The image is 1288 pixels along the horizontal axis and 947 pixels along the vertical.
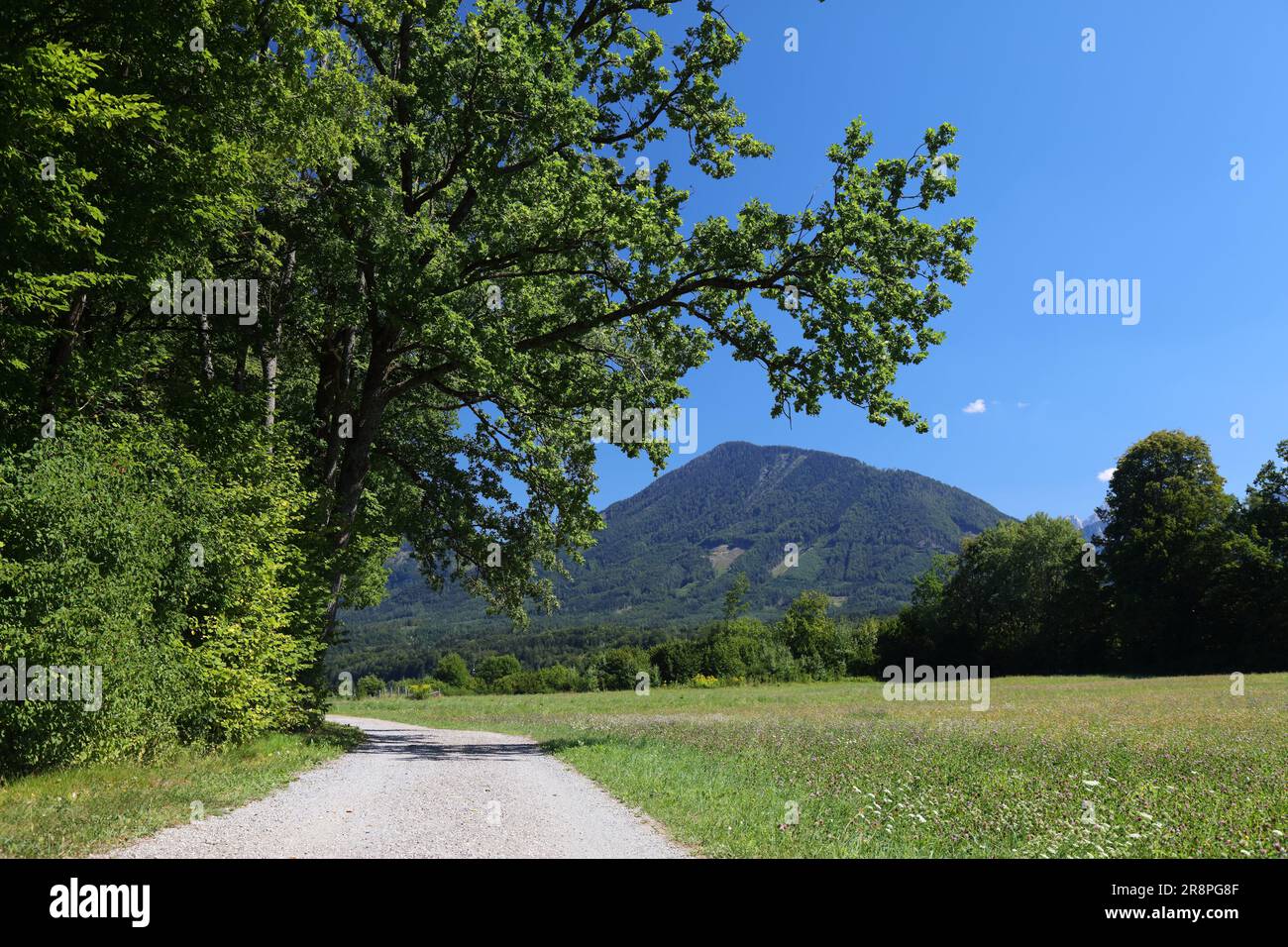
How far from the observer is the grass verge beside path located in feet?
21.5

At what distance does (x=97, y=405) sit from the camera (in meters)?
13.3

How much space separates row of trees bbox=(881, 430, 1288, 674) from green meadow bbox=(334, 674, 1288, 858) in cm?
4360

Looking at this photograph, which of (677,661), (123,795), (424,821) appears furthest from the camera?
(677,661)

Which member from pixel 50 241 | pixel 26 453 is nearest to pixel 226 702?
pixel 26 453

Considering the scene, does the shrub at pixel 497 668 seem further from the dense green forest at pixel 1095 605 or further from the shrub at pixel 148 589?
the shrub at pixel 148 589

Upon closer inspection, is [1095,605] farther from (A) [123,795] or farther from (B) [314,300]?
(A) [123,795]

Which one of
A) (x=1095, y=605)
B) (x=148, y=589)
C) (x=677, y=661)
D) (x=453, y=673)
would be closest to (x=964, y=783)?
(x=148, y=589)

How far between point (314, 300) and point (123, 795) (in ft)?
42.0

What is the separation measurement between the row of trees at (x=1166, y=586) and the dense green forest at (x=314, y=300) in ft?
180

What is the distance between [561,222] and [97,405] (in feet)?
32.5

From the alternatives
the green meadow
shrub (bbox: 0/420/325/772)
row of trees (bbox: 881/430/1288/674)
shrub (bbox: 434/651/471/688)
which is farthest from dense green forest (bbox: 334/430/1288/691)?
shrub (bbox: 0/420/325/772)

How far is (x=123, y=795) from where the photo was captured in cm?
849

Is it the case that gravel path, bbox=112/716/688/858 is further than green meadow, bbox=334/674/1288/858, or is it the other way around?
green meadow, bbox=334/674/1288/858

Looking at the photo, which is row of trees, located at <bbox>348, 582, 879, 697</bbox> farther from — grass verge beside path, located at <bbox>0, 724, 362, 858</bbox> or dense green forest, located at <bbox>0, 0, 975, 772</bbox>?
grass verge beside path, located at <bbox>0, 724, 362, 858</bbox>
